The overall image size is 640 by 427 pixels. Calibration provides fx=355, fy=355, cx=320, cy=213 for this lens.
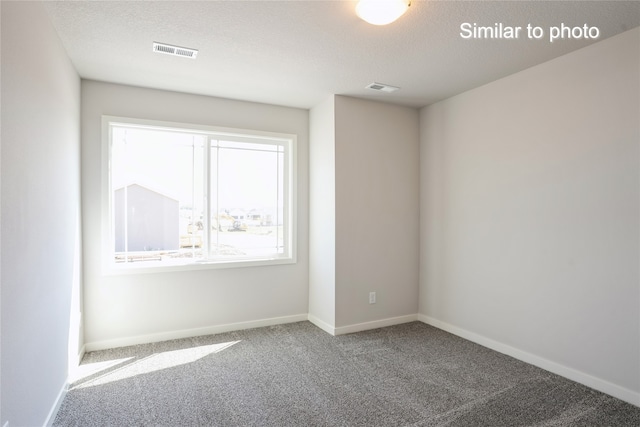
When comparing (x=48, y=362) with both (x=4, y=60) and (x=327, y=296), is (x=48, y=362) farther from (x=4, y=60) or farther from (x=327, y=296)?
(x=327, y=296)

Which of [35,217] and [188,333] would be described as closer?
[35,217]

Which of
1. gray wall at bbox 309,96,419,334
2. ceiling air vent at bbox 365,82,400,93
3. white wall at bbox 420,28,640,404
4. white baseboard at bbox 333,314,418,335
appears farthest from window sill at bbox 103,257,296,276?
ceiling air vent at bbox 365,82,400,93

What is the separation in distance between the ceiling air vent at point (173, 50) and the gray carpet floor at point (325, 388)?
2597 millimetres

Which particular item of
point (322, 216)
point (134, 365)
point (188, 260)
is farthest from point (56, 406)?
point (322, 216)

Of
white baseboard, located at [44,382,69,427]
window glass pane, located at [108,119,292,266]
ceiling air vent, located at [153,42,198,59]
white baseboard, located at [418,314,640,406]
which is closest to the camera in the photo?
white baseboard, located at [44,382,69,427]

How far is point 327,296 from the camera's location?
4.01 metres

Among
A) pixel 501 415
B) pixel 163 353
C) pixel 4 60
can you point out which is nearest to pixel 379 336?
pixel 501 415

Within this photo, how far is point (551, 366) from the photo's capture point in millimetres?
2951

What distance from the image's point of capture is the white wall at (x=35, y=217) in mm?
1659

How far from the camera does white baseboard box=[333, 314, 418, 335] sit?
154 inches

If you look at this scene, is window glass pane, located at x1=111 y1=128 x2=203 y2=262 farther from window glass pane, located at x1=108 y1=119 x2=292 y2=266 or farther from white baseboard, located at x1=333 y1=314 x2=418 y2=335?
white baseboard, located at x1=333 y1=314 x2=418 y2=335

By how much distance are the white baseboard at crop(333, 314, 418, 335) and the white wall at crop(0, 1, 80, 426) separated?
2491 mm

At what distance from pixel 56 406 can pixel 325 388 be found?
182cm

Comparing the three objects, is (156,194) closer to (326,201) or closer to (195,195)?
(195,195)
